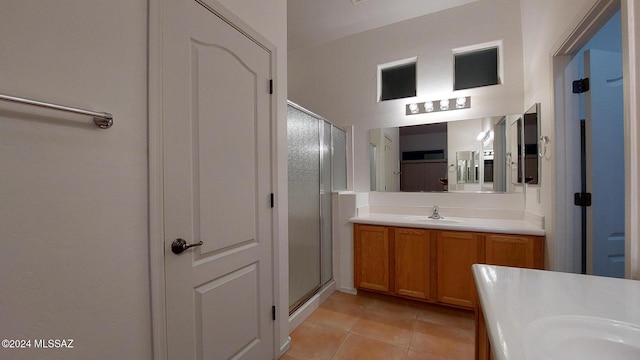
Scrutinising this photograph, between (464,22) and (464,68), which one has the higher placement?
(464,22)

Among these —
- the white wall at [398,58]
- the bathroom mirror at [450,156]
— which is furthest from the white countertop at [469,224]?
the white wall at [398,58]

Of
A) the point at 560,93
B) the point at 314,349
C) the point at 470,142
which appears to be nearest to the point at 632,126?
the point at 560,93

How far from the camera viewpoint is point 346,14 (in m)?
2.81

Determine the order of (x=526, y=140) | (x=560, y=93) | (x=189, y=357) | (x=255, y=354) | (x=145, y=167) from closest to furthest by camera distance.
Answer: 1. (x=145, y=167)
2. (x=189, y=357)
3. (x=255, y=354)
4. (x=560, y=93)
5. (x=526, y=140)

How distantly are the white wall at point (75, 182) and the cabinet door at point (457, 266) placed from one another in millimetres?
2197

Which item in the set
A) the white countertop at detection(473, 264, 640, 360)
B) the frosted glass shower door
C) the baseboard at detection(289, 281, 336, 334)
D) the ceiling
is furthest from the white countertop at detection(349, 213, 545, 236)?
the ceiling

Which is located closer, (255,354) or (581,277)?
(581,277)

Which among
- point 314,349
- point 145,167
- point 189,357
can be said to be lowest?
point 314,349

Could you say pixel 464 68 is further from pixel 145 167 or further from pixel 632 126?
pixel 145 167

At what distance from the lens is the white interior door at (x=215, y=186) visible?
1091mm

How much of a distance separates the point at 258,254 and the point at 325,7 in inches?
102

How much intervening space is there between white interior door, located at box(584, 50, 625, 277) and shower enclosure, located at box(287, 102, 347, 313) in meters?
1.96

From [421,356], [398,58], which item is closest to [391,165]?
[398,58]

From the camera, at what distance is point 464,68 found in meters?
2.69
